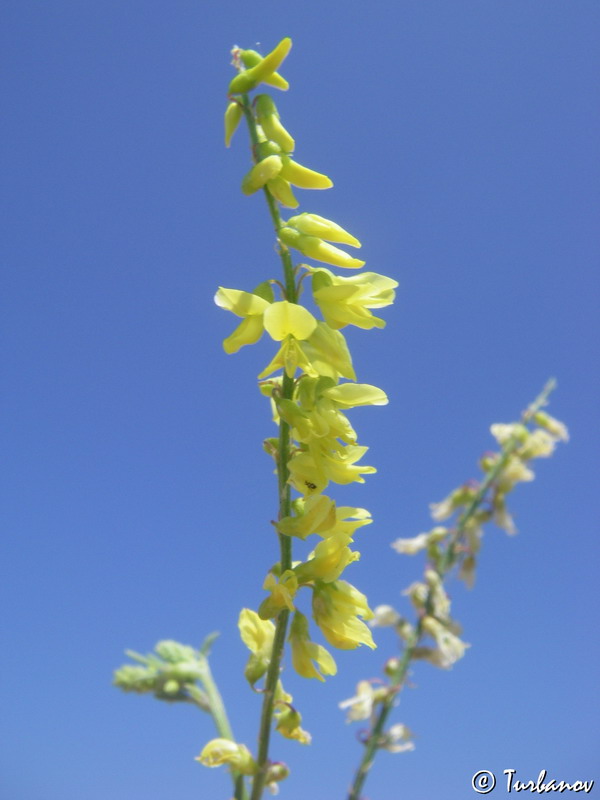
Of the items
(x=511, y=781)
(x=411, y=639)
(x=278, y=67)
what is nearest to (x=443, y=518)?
(x=411, y=639)

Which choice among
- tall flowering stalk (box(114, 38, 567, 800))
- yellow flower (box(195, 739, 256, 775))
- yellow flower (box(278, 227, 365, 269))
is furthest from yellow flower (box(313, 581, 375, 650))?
yellow flower (box(278, 227, 365, 269))

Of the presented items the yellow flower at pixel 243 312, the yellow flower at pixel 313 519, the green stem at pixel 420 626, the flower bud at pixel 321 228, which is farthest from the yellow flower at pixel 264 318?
the green stem at pixel 420 626

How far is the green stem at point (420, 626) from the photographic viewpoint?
202 cm

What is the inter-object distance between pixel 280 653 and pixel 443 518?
2.44 m

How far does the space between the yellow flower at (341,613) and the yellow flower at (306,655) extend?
0.09 feet

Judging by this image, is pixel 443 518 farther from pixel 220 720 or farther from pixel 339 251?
pixel 339 251

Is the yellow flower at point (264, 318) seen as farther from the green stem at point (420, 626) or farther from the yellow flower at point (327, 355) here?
the green stem at point (420, 626)

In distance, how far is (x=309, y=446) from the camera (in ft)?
3.08

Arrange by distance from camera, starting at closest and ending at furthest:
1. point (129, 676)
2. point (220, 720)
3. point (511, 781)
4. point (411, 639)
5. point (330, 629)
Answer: point (330, 629), point (220, 720), point (129, 676), point (511, 781), point (411, 639)

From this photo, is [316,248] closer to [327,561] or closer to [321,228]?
[321,228]

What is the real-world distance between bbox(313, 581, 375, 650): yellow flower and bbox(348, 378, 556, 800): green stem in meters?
1.16

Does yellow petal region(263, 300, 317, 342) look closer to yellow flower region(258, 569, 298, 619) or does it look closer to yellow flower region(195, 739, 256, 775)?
yellow flower region(258, 569, 298, 619)

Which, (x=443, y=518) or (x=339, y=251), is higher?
(x=443, y=518)

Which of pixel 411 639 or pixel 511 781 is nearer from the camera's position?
pixel 511 781
